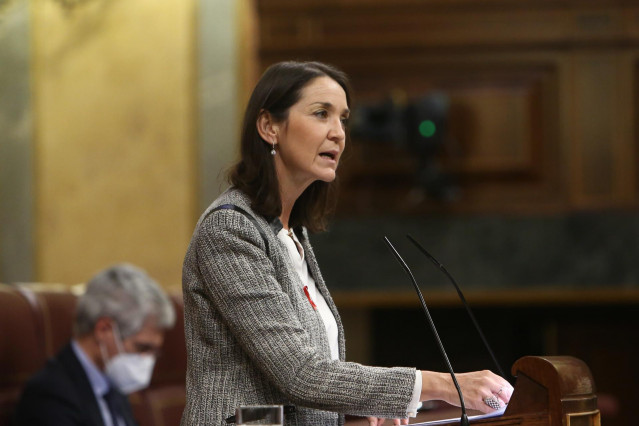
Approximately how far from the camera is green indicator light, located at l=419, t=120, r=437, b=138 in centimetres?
552

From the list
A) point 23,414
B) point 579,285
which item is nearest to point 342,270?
point 579,285

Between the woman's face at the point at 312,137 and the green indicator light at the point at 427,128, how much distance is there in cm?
→ 365

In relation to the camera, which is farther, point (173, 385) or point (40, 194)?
point (40, 194)

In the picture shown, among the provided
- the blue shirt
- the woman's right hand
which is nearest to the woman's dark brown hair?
the woman's right hand

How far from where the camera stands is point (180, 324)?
4242 millimetres

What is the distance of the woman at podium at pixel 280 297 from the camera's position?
1592 millimetres

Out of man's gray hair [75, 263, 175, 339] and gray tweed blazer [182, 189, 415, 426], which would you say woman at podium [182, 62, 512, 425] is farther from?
man's gray hair [75, 263, 175, 339]

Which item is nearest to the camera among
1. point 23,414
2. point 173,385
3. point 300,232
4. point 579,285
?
point 300,232

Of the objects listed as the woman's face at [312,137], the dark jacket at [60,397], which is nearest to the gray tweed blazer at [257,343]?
the woman's face at [312,137]

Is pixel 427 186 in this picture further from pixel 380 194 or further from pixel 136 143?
pixel 136 143

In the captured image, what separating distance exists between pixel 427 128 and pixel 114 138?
1800 mm

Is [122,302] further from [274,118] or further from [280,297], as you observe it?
[280,297]

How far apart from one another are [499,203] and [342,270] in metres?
0.97

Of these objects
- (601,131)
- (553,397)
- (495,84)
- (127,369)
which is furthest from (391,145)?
(553,397)
